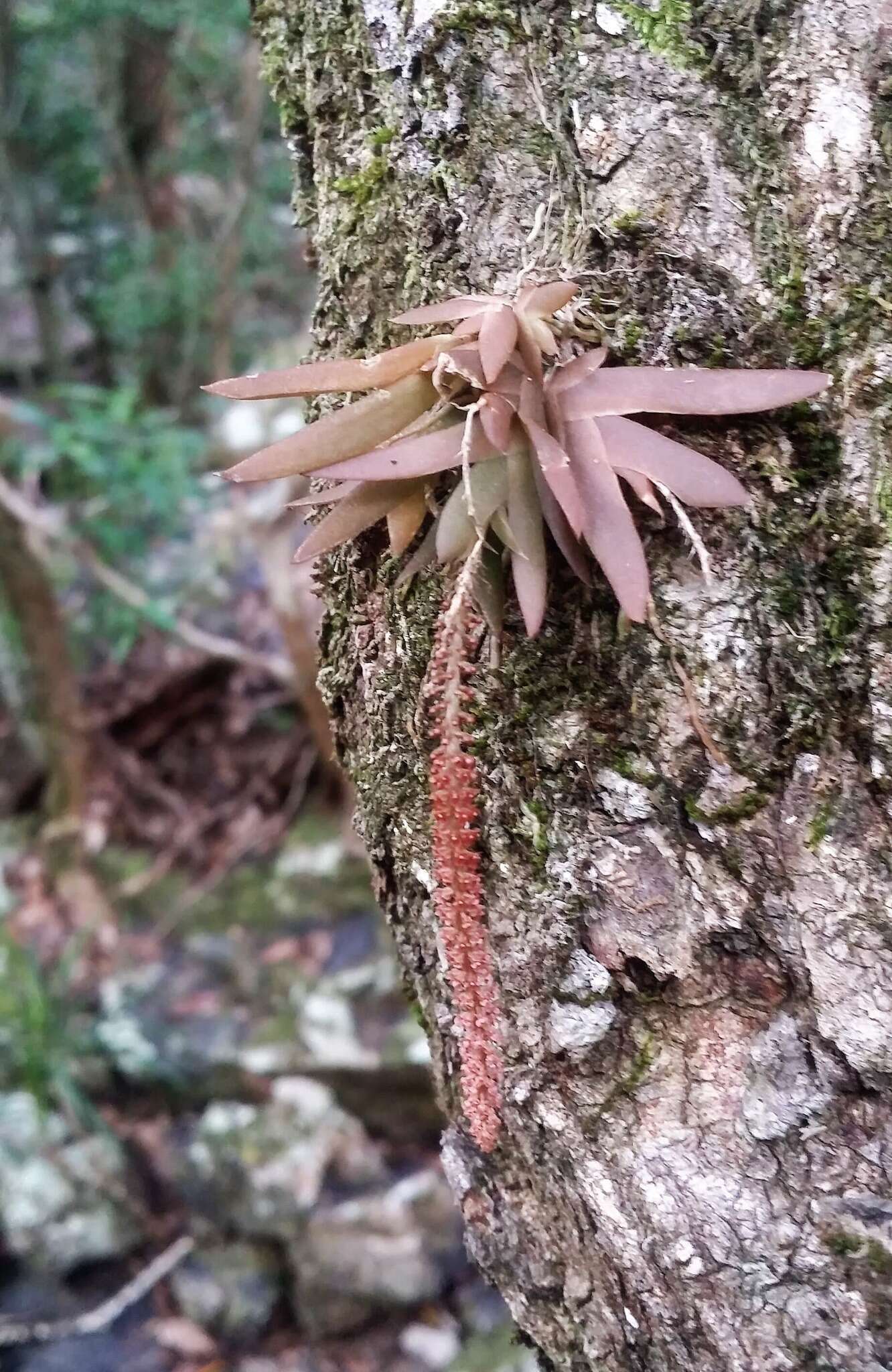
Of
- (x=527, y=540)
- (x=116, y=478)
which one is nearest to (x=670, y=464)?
(x=527, y=540)

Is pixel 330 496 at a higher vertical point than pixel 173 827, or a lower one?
higher

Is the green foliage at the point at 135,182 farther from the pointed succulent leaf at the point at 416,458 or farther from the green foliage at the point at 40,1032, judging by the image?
the pointed succulent leaf at the point at 416,458

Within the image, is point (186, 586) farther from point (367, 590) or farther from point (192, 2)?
point (367, 590)

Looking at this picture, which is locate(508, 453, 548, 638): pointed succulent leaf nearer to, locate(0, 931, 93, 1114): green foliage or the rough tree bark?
the rough tree bark

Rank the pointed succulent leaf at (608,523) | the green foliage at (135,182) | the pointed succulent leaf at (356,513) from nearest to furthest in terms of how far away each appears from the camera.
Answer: the pointed succulent leaf at (608,523) < the pointed succulent leaf at (356,513) < the green foliage at (135,182)

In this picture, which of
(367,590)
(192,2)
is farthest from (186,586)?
(367,590)

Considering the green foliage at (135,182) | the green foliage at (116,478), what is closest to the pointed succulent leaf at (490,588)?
the green foliage at (116,478)

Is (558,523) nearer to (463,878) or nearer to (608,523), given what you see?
(608,523)
